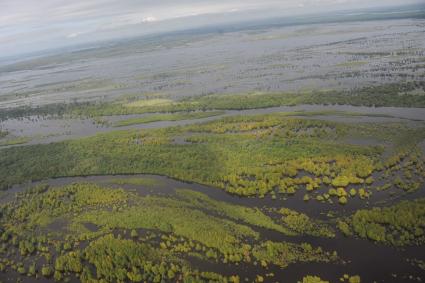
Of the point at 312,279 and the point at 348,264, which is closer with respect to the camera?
the point at 312,279

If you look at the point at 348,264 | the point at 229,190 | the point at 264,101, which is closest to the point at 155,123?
the point at 264,101

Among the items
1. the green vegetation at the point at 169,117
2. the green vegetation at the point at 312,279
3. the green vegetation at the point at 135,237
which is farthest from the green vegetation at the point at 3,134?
the green vegetation at the point at 312,279

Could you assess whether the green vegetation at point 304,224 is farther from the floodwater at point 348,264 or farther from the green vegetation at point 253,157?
the green vegetation at point 253,157

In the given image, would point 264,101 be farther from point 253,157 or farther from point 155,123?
point 253,157

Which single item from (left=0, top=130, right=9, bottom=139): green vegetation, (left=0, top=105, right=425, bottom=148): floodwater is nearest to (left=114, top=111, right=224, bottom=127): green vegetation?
(left=0, top=105, right=425, bottom=148): floodwater

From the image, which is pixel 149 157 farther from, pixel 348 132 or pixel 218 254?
pixel 348 132

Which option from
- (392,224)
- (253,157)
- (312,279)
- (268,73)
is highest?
(268,73)

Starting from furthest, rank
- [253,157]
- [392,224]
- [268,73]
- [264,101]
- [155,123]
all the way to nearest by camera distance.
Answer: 1. [268,73]
2. [264,101]
3. [155,123]
4. [253,157]
5. [392,224]
